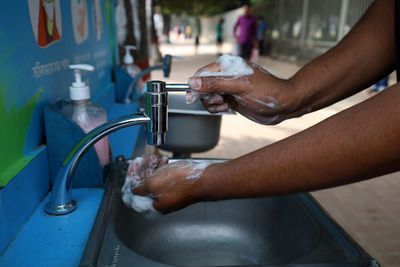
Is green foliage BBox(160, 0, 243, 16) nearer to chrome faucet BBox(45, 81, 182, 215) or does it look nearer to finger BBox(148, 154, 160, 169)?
finger BBox(148, 154, 160, 169)

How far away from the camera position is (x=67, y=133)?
1082mm

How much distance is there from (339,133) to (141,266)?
492 millimetres

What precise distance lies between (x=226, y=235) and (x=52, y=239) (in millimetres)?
707

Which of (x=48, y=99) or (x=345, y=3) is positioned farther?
(x=345, y=3)

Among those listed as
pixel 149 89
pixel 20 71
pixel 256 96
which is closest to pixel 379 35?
pixel 256 96

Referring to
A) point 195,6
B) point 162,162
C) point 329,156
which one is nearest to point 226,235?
point 162,162

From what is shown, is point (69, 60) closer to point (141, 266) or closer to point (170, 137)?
point (170, 137)

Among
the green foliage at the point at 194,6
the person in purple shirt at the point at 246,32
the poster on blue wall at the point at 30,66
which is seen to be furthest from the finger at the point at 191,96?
the green foliage at the point at 194,6

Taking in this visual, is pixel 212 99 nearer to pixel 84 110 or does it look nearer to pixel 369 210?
pixel 84 110

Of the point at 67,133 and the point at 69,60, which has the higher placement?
the point at 69,60

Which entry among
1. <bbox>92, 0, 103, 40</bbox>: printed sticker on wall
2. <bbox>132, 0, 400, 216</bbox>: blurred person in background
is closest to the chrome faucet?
<bbox>132, 0, 400, 216</bbox>: blurred person in background

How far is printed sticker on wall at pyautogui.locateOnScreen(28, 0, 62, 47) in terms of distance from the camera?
1135 mm

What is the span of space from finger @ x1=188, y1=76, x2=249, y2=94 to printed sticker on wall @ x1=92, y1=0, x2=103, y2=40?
1.21 m

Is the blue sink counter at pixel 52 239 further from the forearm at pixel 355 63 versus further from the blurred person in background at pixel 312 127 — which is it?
the forearm at pixel 355 63
